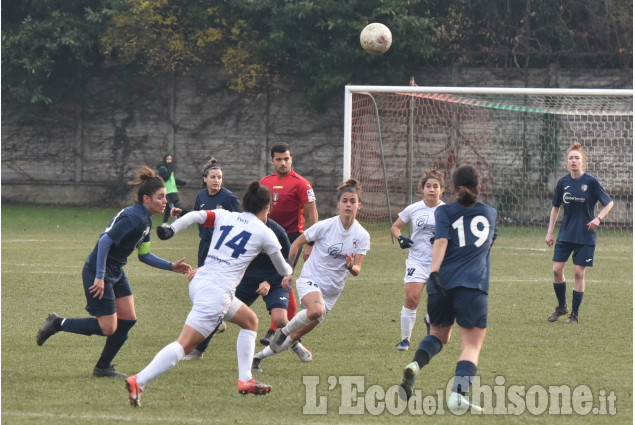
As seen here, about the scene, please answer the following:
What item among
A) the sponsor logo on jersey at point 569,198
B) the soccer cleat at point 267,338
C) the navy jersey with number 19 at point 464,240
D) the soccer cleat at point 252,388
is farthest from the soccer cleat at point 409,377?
the sponsor logo on jersey at point 569,198

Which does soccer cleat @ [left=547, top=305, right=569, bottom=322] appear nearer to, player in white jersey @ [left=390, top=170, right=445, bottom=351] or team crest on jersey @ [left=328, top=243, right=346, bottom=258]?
player in white jersey @ [left=390, top=170, right=445, bottom=351]

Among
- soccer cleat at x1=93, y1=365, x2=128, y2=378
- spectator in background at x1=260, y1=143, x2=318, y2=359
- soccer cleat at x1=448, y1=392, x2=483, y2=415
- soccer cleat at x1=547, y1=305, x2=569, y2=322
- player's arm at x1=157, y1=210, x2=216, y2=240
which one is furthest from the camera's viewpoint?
soccer cleat at x1=547, y1=305, x2=569, y2=322

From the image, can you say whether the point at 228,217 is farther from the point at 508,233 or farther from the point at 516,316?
the point at 508,233

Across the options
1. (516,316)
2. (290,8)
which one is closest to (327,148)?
(290,8)

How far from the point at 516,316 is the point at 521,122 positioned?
11.8m

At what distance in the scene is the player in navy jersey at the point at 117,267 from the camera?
686cm

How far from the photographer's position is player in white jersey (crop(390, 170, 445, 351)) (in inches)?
333

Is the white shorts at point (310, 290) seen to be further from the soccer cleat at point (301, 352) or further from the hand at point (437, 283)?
the hand at point (437, 283)

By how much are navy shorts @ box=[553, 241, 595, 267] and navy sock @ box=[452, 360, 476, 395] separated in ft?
14.0

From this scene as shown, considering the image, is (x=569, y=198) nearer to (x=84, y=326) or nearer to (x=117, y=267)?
(x=117, y=267)

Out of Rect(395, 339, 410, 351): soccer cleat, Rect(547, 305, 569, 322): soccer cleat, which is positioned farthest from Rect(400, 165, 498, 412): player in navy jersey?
Rect(547, 305, 569, 322): soccer cleat

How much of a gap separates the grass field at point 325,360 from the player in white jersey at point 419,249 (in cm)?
34

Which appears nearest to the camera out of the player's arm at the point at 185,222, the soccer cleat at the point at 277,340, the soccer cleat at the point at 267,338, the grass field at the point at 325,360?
the grass field at the point at 325,360

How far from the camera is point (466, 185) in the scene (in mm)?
6203
